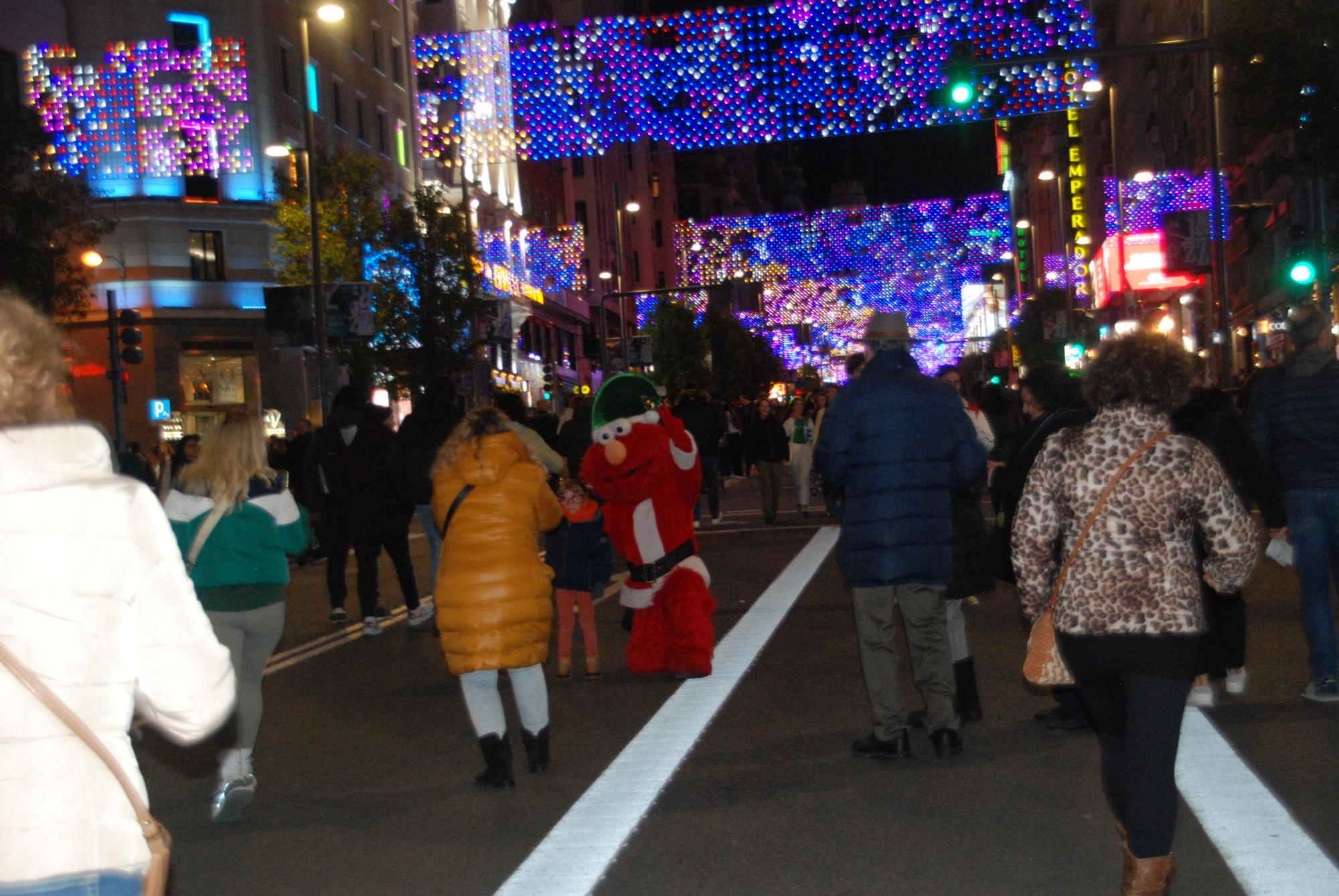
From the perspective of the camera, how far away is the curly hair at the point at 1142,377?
14.8ft

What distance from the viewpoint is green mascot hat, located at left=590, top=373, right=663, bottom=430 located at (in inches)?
366

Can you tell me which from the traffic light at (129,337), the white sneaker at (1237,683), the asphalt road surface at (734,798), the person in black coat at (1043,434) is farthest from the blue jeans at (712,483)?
the person in black coat at (1043,434)

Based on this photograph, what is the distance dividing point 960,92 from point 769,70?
4604 mm

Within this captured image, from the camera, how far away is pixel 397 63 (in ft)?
174

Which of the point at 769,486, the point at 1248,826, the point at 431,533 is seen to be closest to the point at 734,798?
the point at 1248,826

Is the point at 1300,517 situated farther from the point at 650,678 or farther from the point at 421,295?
the point at 421,295

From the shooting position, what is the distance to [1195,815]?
18.9 ft

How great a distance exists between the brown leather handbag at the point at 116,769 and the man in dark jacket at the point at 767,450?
18999mm

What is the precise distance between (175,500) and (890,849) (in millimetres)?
3371

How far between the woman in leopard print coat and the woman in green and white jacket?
3.46m

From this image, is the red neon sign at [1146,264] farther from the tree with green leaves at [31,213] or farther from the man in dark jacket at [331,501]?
the man in dark jacket at [331,501]

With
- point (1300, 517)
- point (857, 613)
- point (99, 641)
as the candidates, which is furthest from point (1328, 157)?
point (99, 641)

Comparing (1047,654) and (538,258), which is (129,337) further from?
(1047,654)

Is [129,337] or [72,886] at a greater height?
[129,337]
